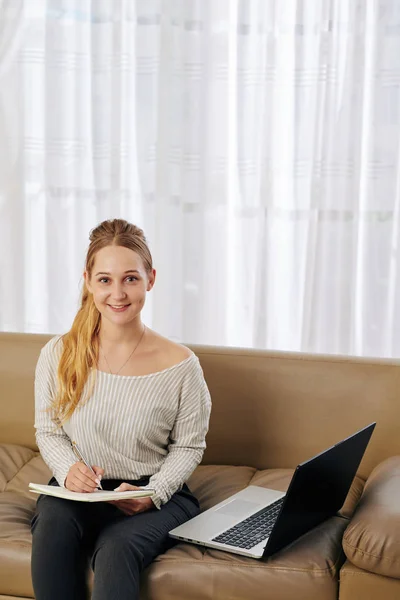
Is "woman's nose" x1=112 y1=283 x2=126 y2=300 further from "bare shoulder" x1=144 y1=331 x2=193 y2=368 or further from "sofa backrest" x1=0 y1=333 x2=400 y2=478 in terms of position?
"sofa backrest" x1=0 y1=333 x2=400 y2=478

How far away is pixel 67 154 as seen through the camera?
319 cm

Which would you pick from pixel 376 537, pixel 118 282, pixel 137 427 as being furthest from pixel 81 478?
pixel 376 537

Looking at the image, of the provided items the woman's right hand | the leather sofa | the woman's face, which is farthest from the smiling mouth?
the leather sofa

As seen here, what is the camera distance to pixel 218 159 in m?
3.06

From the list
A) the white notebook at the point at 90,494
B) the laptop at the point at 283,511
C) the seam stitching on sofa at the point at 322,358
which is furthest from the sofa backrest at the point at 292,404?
the white notebook at the point at 90,494

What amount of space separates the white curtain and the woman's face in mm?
823

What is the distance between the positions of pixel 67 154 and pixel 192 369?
1.22 m

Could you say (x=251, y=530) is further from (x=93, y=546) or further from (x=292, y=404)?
(x=292, y=404)

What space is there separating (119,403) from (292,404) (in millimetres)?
607

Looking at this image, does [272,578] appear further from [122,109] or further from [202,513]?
[122,109]

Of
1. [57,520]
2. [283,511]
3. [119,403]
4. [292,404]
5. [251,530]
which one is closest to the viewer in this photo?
[283,511]

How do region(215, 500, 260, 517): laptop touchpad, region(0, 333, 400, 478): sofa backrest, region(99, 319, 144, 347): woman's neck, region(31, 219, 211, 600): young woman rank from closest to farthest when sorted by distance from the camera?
1. region(31, 219, 211, 600): young woman
2. region(215, 500, 260, 517): laptop touchpad
3. region(99, 319, 144, 347): woman's neck
4. region(0, 333, 400, 478): sofa backrest

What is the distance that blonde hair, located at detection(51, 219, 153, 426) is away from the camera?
228cm

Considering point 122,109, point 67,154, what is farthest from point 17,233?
point 122,109
